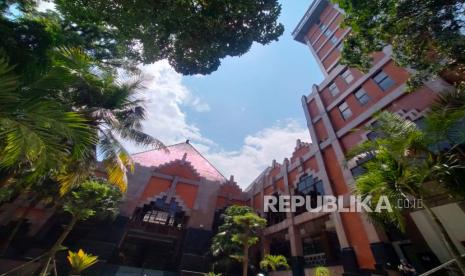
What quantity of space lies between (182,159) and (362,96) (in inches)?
676

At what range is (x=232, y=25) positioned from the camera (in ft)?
25.3

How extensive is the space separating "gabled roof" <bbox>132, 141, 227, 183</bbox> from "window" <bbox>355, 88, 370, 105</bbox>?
15.7 metres

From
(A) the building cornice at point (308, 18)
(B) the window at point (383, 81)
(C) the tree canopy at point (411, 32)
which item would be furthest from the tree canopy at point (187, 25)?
(A) the building cornice at point (308, 18)

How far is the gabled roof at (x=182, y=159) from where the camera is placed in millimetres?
23703

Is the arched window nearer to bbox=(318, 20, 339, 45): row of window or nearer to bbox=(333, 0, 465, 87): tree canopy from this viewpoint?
bbox=(333, 0, 465, 87): tree canopy

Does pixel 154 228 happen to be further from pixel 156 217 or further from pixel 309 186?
pixel 309 186

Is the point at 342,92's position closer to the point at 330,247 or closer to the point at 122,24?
the point at 330,247

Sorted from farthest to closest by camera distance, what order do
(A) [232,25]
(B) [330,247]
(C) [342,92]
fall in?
(C) [342,92] < (B) [330,247] < (A) [232,25]

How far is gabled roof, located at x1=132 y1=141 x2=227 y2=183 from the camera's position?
77.8ft

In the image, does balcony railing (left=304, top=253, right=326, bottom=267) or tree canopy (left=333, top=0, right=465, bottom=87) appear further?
balcony railing (left=304, top=253, right=326, bottom=267)

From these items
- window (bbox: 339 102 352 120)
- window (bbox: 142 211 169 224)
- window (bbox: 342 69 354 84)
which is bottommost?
window (bbox: 142 211 169 224)

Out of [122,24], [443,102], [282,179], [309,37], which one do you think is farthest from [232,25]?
[309,37]

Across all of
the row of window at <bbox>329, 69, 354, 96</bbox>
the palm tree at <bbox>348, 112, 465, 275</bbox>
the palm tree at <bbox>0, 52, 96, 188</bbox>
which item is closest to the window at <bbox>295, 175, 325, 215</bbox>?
the row of window at <bbox>329, 69, 354, 96</bbox>

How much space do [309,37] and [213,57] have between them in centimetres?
2181
